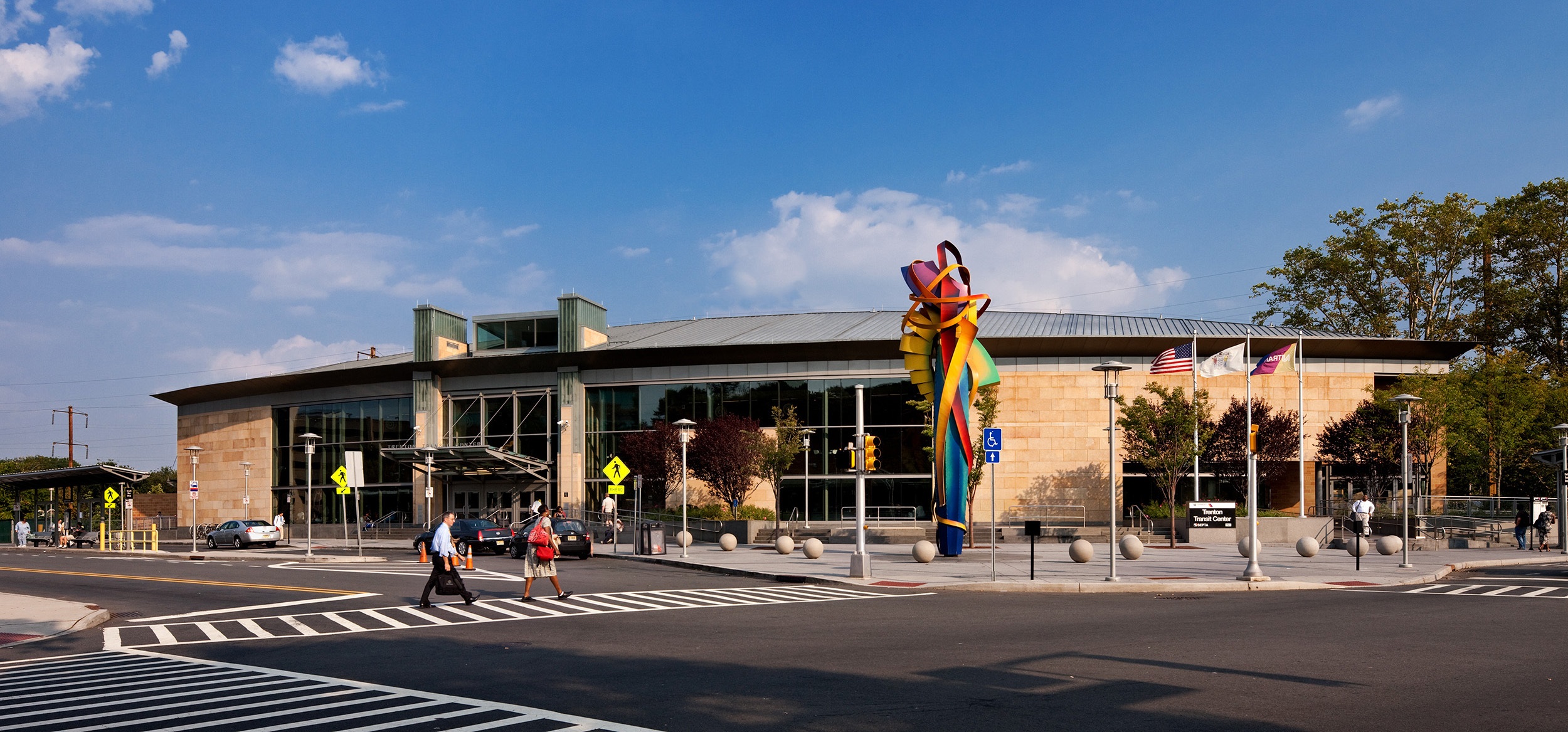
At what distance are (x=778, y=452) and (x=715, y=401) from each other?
25.2 feet

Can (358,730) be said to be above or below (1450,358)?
below

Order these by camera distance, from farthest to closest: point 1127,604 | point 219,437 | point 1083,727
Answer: point 219,437, point 1127,604, point 1083,727

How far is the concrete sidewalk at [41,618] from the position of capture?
1634 cm

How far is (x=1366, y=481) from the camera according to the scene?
52.5m

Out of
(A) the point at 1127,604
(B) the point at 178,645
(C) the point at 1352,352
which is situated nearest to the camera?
(B) the point at 178,645

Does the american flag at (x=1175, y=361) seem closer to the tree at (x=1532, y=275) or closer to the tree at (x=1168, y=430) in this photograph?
the tree at (x=1168, y=430)

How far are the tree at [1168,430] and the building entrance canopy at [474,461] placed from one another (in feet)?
93.2

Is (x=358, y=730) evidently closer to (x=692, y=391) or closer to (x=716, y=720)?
(x=716, y=720)

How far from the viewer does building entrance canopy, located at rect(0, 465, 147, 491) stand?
5660 cm

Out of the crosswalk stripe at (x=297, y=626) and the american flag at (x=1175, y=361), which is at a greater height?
the american flag at (x=1175, y=361)

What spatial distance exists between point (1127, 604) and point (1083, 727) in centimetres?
1143

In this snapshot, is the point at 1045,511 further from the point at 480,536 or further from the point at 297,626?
the point at 297,626

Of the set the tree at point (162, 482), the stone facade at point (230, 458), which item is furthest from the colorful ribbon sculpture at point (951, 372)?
the tree at point (162, 482)

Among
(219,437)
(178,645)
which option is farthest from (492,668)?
(219,437)
